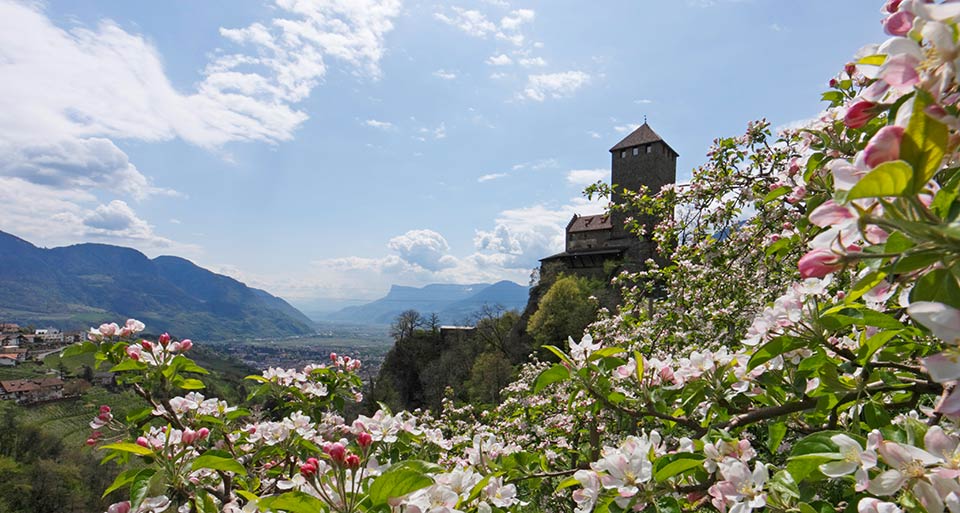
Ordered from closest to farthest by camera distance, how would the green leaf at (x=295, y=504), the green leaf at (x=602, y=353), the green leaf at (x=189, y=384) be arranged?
the green leaf at (x=295, y=504), the green leaf at (x=602, y=353), the green leaf at (x=189, y=384)

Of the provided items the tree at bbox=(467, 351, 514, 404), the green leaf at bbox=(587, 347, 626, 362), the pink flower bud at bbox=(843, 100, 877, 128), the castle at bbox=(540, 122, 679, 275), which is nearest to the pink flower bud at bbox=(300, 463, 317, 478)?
the green leaf at bbox=(587, 347, 626, 362)

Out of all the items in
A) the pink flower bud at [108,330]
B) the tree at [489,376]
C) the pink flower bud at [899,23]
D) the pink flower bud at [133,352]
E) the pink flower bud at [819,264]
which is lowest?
the tree at [489,376]

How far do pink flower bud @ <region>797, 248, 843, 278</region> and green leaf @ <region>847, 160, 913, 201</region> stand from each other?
0.16 metres

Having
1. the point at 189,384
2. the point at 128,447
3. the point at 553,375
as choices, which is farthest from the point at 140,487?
the point at 553,375

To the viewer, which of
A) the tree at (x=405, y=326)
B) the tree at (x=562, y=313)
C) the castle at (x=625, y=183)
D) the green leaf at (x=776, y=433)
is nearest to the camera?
the green leaf at (x=776, y=433)

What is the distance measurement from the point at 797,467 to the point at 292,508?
3.69 feet

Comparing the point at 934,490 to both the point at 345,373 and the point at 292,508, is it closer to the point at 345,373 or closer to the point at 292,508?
the point at 292,508

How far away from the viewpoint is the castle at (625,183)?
1351 inches

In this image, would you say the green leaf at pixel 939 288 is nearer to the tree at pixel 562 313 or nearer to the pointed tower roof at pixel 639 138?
the tree at pixel 562 313

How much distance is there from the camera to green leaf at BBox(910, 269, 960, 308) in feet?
1.94

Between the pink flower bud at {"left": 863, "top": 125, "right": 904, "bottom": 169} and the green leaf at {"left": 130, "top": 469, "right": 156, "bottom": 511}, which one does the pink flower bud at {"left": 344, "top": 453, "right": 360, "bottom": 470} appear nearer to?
the green leaf at {"left": 130, "top": 469, "right": 156, "bottom": 511}

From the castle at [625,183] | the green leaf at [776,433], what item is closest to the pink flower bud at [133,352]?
the green leaf at [776,433]

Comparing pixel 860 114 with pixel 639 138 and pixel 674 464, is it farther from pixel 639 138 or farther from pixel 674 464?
pixel 639 138

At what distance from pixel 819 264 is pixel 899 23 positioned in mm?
414
